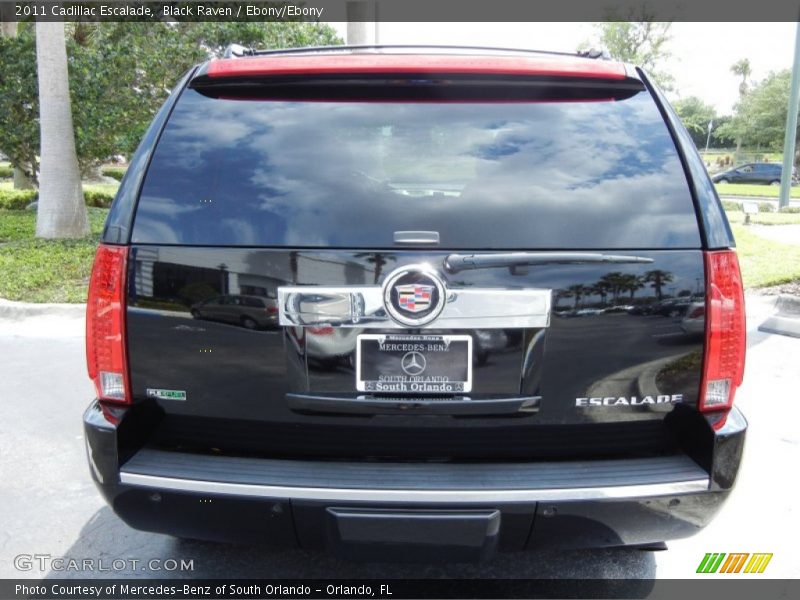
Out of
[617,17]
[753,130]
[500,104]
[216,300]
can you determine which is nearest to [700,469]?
[500,104]

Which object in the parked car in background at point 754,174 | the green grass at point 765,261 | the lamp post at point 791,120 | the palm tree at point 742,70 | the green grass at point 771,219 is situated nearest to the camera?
the green grass at point 765,261

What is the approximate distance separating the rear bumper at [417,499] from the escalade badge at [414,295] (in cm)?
49

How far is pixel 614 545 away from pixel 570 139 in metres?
1.29

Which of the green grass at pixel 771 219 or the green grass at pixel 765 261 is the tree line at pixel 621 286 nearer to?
the green grass at pixel 765 261

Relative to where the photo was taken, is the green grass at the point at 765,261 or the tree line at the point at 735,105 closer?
the green grass at the point at 765,261

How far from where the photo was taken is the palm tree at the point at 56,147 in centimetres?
1007

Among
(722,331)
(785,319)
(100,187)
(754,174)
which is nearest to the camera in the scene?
(722,331)

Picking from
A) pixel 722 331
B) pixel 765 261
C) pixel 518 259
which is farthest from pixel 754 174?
pixel 518 259

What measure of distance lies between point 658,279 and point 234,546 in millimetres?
2120

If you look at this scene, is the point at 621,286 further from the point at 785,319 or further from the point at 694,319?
the point at 785,319

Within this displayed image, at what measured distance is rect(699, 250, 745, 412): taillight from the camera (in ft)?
6.64

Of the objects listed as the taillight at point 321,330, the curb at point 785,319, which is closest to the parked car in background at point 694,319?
the taillight at point 321,330
